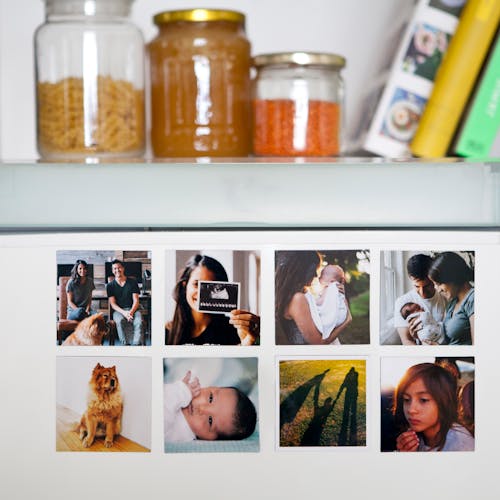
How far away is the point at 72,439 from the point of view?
789mm

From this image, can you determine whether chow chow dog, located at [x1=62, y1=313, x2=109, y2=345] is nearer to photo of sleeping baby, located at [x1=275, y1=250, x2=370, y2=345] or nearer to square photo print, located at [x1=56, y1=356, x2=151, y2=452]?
square photo print, located at [x1=56, y1=356, x2=151, y2=452]

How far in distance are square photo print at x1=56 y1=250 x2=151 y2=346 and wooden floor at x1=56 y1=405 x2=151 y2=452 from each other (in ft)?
0.23

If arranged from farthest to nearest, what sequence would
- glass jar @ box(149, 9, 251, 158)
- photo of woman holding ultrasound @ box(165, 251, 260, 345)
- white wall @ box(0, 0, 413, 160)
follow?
white wall @ box(0, 0, 413, 160)
glass jar @ box(149, 9, 251, 158)
photo of woman holding ultrasound @ box(165, 251, 260, 345)

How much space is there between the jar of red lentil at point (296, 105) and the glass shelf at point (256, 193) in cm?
8

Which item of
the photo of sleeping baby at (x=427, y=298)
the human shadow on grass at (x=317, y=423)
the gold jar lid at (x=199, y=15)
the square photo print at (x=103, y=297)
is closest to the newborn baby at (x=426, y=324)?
the photo of sleeping baby at (x=427, y=298)

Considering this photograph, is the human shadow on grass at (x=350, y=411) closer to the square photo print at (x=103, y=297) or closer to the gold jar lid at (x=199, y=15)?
the square photo print at (x=103, y=297)

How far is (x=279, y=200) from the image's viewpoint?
2.62 ft

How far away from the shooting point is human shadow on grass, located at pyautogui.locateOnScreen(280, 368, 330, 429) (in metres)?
0.78

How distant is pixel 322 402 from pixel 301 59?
37 centimetres

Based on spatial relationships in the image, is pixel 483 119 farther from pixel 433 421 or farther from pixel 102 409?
pixel 102 409

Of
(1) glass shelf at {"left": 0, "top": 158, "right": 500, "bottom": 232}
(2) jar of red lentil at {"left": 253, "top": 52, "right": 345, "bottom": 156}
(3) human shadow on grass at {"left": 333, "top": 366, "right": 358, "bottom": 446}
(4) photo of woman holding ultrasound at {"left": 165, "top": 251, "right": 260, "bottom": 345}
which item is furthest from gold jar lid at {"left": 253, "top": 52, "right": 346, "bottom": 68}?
(3) human shadow on grass at {"left": 333, "top": 366, "right": 358, "bottom": 446}

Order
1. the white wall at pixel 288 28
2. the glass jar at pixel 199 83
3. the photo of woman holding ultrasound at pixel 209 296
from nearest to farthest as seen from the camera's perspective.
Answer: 1. the photo of woman holding ultrasound at pixel 209 296
2. the glass jar at pixel 199 83
3. the white wall at pixel 288 28

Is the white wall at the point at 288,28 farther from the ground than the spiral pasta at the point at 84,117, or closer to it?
farther from the ground

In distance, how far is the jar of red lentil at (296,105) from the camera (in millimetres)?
872
